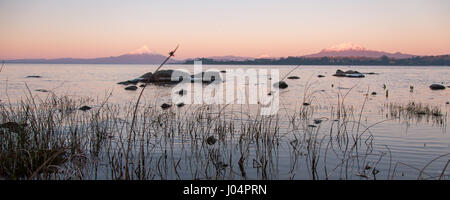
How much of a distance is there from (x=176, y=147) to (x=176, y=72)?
129 ft

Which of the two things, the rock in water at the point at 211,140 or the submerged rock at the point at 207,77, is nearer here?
the rock in water at the point at 211,140

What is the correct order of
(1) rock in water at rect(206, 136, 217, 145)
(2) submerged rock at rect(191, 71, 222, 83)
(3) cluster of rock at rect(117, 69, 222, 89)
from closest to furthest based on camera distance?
(1) rock in water at rect(206, 136, 217, 145), (3) cluster of rock at rect(117, 69, 222, 89), (2) submerged rock at rect(191, 71, 222, 83)

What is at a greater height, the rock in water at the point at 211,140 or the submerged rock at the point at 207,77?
the submerged rock at the point at 207,77

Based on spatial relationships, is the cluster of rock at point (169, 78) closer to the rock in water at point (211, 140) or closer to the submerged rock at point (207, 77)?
the submerged rock at point (207, 77)
